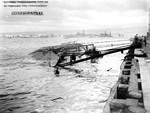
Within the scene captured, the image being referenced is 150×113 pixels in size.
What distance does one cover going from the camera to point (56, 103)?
10625 mm

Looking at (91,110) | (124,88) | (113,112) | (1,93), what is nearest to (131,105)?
(113,112)

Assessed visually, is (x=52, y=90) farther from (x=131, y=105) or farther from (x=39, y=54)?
(x=39, y=54)

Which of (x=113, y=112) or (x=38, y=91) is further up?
(x=113, y=112)

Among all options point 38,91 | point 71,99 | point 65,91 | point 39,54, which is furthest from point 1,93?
point 39,54

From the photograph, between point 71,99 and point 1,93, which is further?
point 1,93

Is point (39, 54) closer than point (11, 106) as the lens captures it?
No

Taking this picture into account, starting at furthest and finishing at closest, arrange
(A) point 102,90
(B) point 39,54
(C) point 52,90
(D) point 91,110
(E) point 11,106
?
A: (B) point 39,54, (C) point 52,90, (A) point 102,90, (E) point 11,106, (D) point 91,110

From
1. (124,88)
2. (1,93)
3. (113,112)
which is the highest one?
(124,88)

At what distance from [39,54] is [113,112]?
21.9 meters

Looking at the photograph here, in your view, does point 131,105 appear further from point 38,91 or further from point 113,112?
point 38,91

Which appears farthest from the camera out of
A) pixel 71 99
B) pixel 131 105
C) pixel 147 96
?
pixel 71 99

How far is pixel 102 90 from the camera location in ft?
41.9

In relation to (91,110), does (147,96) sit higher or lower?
higher

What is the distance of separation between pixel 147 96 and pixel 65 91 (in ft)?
27.3
